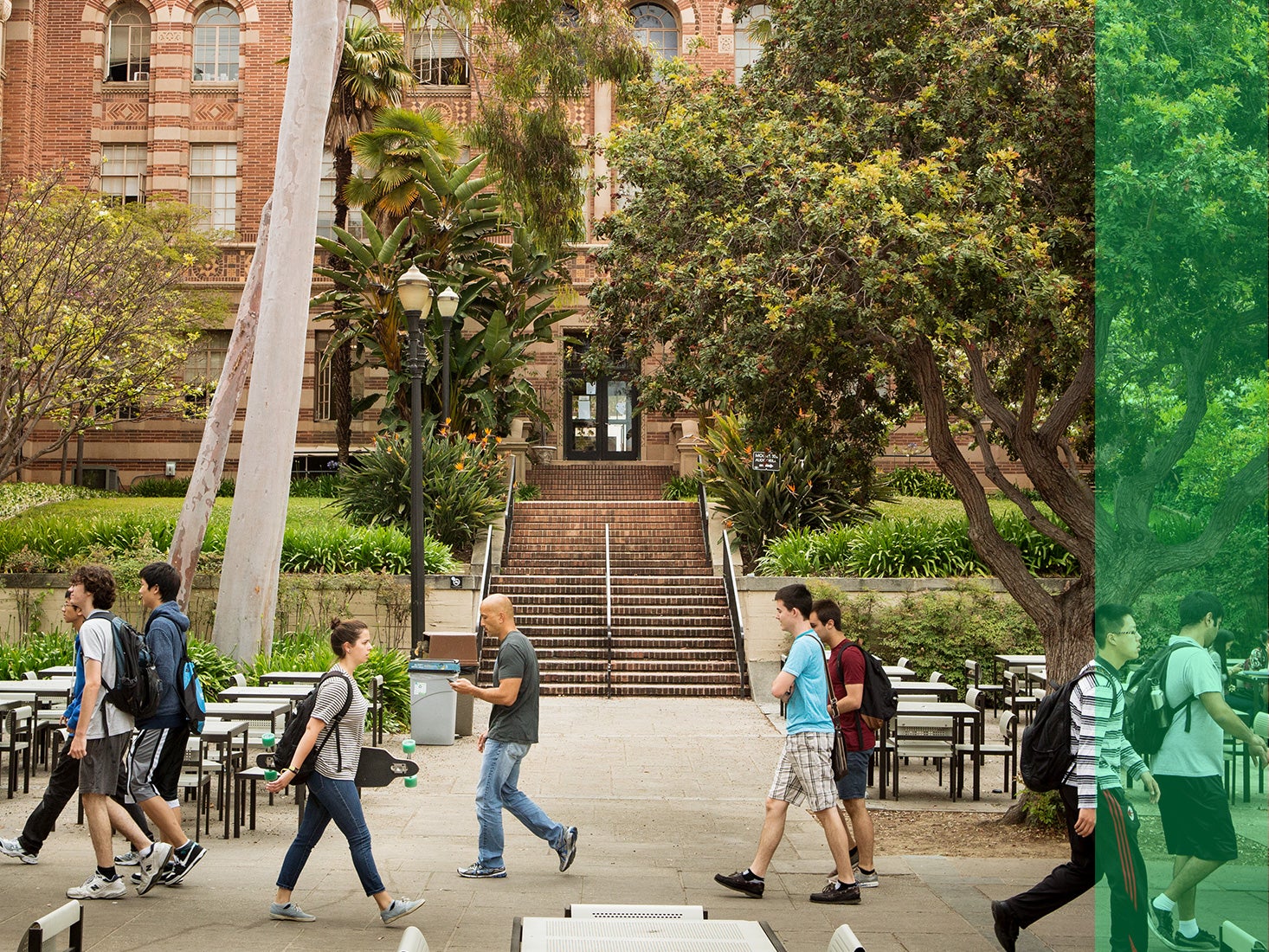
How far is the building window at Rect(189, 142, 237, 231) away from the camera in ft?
108

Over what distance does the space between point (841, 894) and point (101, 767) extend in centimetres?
420

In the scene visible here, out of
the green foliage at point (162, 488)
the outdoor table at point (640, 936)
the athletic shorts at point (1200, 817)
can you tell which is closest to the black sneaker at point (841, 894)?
the outdoor table at point (640, 936)

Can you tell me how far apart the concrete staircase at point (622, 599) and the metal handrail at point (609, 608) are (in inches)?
3.2

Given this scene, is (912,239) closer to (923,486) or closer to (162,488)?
(923,486)

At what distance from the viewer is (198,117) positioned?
3297 centimetres

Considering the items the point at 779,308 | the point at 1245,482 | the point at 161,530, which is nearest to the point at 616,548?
the point at 161,530

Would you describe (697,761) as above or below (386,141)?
below

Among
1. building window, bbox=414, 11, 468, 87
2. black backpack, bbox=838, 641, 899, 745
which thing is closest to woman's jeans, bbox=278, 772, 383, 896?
black backpack, bbox=838, 641, 899, 745

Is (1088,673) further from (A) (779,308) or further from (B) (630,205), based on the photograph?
(B) (630,205)

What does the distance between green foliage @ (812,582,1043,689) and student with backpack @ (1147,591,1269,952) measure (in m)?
10.6

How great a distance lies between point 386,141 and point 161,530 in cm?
1091

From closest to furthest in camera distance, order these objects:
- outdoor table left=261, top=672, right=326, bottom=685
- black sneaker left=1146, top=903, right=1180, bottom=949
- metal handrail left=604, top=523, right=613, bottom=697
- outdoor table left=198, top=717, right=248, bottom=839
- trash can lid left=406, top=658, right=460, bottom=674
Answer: black sneaker left=1146, top=903, right=1180, bottom=949, outdoor table left=198, top=717, right=248, bottom=839, outdoor table left=261, top=672, right=326, bottom=685, trash can lid left=406, top=658, right=460, bottom=674, metal handrail left=604, top=523, right=613, bottom=697

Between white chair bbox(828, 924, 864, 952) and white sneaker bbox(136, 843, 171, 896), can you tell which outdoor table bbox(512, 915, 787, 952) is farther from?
white sneaker bbox(136, 843, 171, 896)

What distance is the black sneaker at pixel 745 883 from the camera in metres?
7.51
